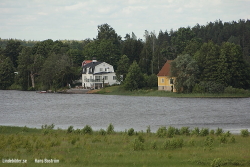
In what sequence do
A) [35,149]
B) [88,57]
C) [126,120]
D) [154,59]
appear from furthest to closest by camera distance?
[88,57], [154,59], [126,120], [35,149]

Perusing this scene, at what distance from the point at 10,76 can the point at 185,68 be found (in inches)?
2348

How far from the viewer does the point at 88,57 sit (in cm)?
12381

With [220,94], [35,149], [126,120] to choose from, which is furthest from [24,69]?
[35,149]

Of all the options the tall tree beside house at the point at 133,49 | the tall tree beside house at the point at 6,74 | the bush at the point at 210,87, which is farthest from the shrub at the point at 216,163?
the tall tree beside house at the point at 6,74

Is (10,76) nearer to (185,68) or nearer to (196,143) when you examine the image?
(185,68)

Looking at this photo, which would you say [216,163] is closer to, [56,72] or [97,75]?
[97,75]

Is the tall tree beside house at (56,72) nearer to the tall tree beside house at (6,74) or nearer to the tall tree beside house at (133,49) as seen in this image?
the tall tree beside house at (6,74)

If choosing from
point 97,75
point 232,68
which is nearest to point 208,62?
point 232,68

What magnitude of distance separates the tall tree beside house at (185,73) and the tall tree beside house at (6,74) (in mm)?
55452

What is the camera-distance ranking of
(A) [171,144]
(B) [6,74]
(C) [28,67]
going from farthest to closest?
(B) [6,74], (C) [28,67], (A) [171,144]

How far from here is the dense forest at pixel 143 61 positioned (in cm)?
7725

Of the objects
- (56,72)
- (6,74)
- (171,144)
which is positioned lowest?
(171,144)

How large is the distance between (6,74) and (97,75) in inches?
1164

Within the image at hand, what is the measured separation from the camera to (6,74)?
378ft
